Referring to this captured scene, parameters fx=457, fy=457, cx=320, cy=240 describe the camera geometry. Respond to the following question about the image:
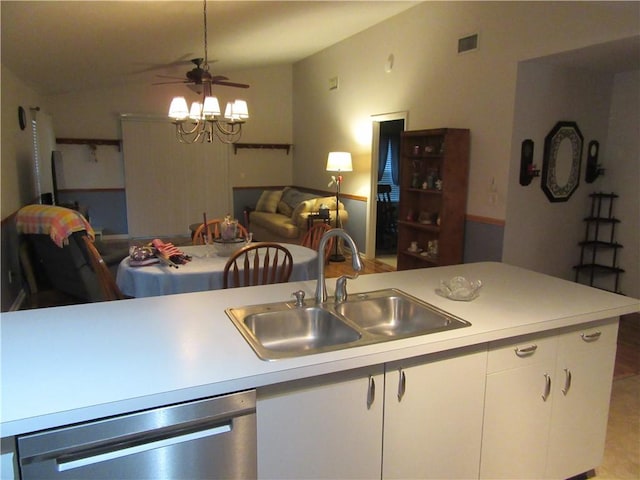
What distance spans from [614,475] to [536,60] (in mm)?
3154

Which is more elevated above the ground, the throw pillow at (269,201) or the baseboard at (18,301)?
the throw pillow at (269,201)

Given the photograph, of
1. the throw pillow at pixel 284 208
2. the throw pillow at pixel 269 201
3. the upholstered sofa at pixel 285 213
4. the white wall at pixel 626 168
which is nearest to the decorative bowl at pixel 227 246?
the upholstered sofa at pixel 285 213

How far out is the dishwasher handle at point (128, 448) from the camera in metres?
1.11

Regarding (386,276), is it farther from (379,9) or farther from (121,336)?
(379,9)

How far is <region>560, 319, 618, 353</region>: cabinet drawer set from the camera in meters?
1.82

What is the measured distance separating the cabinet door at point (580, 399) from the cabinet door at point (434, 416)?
1.36 ft

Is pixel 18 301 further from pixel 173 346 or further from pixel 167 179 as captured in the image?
pixel 167 179

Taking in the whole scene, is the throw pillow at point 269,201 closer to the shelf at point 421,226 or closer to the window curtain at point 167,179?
the window curtain at point 167,179

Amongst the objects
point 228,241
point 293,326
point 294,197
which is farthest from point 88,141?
point 293,326

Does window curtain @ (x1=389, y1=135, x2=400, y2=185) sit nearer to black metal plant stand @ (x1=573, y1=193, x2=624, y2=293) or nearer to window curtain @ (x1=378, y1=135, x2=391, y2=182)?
window curtain @ (x1=378, y1=135, x2=391, y2=182)

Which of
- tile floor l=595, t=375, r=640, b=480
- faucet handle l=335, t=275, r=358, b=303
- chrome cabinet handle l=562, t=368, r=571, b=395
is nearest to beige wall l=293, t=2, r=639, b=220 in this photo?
tile floor l=595, t=375, r=640, b=480

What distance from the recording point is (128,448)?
1.17 meters

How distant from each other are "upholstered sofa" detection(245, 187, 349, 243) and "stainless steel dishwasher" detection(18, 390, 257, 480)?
5093 mm

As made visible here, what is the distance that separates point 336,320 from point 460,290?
1.89 ft
